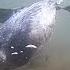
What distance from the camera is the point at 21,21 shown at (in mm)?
5824

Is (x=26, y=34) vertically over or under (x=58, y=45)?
over

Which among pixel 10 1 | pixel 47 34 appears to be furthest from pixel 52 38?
pixel 10 1

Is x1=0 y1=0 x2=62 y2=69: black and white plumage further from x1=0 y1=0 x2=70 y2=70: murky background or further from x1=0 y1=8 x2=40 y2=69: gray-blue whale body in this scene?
x1=0 y1=0 x2=70 y2=70: murky background

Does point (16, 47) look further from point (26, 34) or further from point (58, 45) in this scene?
point (58, 45)

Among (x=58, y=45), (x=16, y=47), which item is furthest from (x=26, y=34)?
(x=58, y=45)

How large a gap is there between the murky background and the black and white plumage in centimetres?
34

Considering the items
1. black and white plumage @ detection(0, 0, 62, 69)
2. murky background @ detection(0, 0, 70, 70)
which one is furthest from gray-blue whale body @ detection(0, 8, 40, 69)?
murky background @ detection(0, 0, 70, 70)

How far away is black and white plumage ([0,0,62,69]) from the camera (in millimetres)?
4480

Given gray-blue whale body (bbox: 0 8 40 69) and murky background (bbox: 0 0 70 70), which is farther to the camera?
murky background (bbox: 0 0 70 70)

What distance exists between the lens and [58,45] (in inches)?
240

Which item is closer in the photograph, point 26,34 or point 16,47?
point 16,47

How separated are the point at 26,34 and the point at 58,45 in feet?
4.62

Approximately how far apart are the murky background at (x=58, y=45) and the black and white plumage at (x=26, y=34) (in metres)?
0.34

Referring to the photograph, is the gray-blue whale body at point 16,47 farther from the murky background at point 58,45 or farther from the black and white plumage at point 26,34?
the murky background at point 58,45
